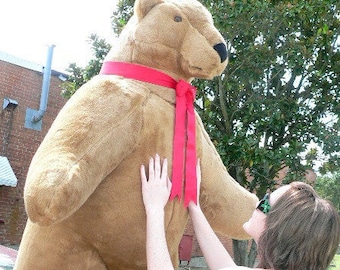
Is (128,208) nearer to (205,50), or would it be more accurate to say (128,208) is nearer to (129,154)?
(129,154)

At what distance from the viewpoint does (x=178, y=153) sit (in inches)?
84.5

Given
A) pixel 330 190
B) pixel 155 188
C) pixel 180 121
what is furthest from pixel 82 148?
pixel 330 190

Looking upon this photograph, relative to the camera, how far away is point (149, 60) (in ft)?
7.33

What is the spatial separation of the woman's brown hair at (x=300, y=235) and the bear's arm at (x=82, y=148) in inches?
26.8

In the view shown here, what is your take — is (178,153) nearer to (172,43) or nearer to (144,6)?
(172,43)

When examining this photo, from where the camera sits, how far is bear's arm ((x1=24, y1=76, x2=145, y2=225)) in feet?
5.84

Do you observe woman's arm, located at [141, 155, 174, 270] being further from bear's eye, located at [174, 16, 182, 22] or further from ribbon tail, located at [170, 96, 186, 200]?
bear's eye, located at [174, 16, 182, 22]

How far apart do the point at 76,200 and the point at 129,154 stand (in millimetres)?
337

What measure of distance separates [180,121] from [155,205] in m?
0.41

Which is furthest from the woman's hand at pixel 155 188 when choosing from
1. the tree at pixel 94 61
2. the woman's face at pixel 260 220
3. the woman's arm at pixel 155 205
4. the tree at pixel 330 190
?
the tree at pixel 330 190

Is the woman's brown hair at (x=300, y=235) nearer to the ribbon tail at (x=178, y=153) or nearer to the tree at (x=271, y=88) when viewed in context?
the ribbon tail at (x=178, y=153)

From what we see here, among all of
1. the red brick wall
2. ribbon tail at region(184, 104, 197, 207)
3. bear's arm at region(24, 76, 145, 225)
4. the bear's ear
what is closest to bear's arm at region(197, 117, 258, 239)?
ribbon tail at region(184, 104, 197, 207)

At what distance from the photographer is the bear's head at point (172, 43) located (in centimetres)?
221

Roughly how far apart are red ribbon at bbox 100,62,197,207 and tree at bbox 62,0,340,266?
403cm
